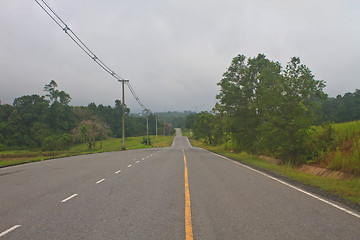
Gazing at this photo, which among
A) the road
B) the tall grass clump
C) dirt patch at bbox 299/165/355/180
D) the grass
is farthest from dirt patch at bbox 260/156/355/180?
the grass

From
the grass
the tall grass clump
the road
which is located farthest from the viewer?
the grass

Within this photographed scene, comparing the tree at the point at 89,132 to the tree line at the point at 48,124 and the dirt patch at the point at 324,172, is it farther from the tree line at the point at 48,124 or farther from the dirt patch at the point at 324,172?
the dirt patch at the point at 324,172

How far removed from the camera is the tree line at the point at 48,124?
71625 millimetres

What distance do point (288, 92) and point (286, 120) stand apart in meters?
1.79

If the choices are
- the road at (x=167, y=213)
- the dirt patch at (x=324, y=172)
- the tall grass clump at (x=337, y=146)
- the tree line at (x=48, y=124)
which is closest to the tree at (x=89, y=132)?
the tree line at (x=48, y=124)

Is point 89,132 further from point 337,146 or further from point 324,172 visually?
point 324,172

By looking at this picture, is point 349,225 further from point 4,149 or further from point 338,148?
point 4,149

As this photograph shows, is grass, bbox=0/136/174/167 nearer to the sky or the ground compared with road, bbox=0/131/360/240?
nearer to the ground

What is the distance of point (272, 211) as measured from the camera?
6035mm

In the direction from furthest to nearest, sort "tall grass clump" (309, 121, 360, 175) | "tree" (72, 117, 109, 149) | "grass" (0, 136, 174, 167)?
"tree" (72, 117, 109, 149)
"grass" (0, 136, 174, 167)
"tall grass clump" (309, 121, 360, 175)

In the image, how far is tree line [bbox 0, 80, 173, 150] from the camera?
235 feet

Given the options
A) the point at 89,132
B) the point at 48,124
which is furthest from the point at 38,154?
the point at 48,124

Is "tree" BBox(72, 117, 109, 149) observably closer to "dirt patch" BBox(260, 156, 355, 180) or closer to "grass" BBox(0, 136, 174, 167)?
"grass" BBox(0, 136, 174, 167)

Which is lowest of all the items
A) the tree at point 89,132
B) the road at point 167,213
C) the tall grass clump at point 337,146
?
the road at point 167,213
